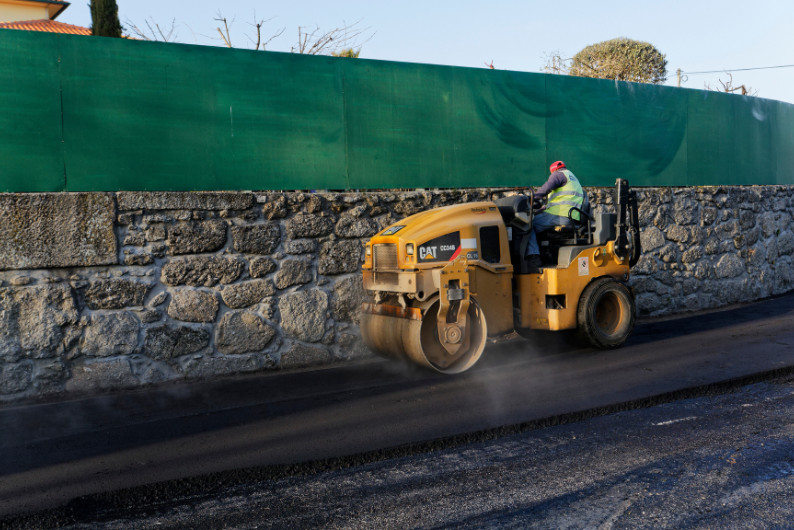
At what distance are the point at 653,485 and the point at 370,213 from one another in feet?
16.1

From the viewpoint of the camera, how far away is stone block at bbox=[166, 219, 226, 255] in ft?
23.0

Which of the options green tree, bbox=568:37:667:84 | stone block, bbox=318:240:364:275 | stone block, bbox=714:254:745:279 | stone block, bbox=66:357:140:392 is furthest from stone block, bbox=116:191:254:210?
green tree, bbox=568:37:667:84

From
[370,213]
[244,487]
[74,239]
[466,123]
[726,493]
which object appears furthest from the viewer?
[466,123]

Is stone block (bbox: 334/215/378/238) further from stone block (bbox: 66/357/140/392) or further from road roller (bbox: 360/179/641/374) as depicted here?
stone block (bbox: 66/357/140/392)

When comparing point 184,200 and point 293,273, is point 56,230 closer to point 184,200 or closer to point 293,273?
point 184,200

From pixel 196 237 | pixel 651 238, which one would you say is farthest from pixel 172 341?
A: pixel 651 238

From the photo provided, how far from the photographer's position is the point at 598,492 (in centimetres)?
369

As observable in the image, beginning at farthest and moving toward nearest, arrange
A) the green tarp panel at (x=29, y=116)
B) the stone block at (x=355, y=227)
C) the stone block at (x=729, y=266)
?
the stone block at (x=729, y=266) < the stone block at (x=355, y=227) < the green tarp panel at (x=29, y=116)

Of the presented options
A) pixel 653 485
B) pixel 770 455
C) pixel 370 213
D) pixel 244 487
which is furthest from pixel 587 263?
pixel 244 487

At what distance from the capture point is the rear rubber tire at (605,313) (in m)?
7.51

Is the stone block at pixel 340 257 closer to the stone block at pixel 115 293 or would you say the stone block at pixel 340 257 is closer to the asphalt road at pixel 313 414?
the asphalt road at pixel 313 414

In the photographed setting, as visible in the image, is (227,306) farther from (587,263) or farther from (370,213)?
(587,263)

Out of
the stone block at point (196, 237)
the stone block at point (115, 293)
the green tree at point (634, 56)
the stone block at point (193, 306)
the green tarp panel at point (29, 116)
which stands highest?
the green tree at point (634, 56)

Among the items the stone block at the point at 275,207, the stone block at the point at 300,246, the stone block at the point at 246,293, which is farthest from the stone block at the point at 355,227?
the stone block at the point at 246,293
